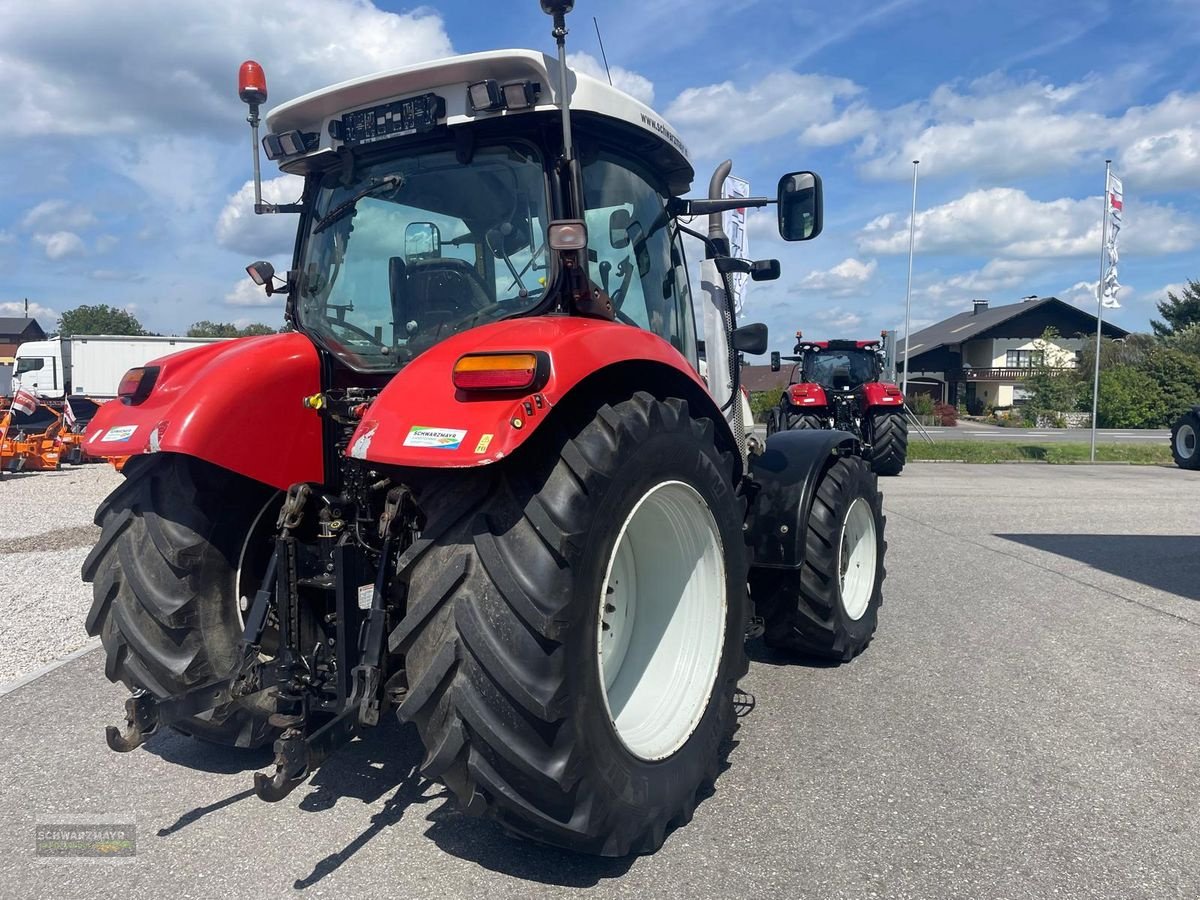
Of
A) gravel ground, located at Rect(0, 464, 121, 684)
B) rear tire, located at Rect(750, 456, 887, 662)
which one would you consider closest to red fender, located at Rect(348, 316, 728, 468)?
rear tire, located at Rect(750, 456, 887, 662)

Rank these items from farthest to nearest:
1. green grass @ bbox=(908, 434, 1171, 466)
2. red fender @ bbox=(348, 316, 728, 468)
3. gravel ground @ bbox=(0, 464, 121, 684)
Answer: green grass @ bbox=(908, 434, 1171, 466) < gravel ground @ bbox=(0, 464, 121, 684) < red fender @ bbox=(348, 316, 728, 468)

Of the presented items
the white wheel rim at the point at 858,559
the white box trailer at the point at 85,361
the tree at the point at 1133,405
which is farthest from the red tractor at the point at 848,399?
the tree at the point at 1133,405

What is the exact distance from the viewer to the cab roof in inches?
111

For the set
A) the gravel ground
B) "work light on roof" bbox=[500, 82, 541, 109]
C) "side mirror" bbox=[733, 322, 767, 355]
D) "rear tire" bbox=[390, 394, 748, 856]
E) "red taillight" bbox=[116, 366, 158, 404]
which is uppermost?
"work light on roof" bbox=[500, 82, 541, 109]

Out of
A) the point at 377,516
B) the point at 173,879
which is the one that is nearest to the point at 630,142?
the point at 377,516

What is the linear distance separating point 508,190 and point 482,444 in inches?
48.5

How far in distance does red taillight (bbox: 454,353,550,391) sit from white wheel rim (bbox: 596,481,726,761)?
760 millimetres

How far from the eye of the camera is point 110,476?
1550cm

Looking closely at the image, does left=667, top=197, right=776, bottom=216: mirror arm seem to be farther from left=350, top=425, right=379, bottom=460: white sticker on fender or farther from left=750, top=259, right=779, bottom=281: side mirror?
left=350, top=425, right=379, bottom=460: white sticker on fender

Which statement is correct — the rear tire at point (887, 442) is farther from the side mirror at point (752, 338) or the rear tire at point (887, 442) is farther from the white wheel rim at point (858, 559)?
the side mirror at point (752, 338)

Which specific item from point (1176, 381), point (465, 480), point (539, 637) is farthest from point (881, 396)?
point (1176, 381)

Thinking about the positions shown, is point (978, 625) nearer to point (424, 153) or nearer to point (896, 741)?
point (896, 741)

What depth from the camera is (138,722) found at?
107 inches

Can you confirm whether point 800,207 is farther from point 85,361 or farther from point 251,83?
point 85,361
